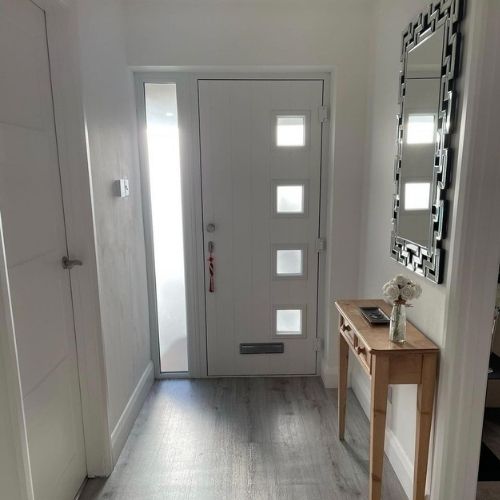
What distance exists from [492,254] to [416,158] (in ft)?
1.86

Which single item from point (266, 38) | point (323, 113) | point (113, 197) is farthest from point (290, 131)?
point (113, 197)

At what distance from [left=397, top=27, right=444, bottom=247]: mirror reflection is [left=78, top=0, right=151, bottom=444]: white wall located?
4.77 ft

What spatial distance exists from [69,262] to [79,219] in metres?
0.20

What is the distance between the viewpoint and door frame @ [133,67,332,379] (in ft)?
8.12

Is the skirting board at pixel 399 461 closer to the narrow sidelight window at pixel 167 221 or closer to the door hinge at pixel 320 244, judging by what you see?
the door hinge at pixel 320 244

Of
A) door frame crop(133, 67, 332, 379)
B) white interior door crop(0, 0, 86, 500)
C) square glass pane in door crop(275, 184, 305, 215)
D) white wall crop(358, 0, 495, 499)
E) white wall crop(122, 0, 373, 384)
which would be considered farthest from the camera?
square glass pane in door crop(275, 184, 305, 215)

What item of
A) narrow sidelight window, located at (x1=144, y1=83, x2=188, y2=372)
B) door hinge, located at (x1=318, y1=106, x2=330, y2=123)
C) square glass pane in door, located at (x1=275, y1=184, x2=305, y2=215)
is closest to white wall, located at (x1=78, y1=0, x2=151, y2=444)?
narrow sidelight window, located at (x1=144, y1=83, x2=188, y2=372)

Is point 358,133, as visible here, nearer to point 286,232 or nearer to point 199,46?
point 286,232

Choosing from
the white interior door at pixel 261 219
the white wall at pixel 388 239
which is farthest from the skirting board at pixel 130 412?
the white wall at pixel 388 239

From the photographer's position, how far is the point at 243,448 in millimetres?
2121

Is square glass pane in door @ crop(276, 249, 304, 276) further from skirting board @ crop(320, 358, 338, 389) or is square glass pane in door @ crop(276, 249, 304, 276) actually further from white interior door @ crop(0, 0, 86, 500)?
white interior door @ crop(0, 0, 86, 500)

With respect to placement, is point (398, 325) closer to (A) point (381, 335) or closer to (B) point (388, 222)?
(A) point (381, 335)

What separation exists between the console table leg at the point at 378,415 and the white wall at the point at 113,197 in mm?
1272

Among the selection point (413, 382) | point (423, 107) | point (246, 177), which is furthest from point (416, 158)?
point (246, 177)
